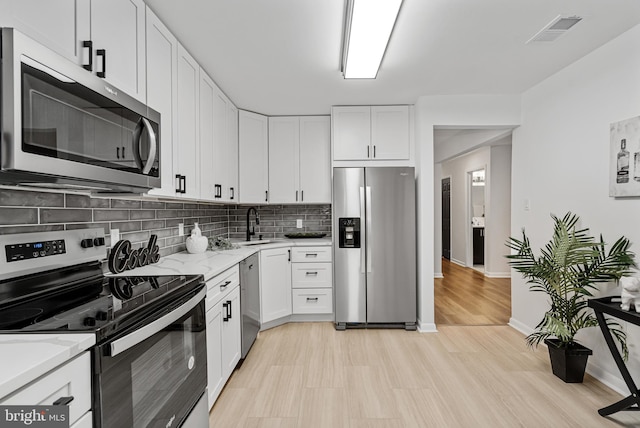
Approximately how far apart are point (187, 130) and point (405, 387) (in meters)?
2.40

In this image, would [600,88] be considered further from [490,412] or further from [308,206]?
[308,206]

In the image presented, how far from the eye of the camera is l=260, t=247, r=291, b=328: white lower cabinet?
358cm

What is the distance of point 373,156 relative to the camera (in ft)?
12.5

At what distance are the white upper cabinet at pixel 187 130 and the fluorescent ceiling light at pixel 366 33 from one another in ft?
3.70

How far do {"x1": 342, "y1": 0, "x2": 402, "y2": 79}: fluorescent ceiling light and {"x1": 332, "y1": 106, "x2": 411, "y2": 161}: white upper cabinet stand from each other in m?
0.98

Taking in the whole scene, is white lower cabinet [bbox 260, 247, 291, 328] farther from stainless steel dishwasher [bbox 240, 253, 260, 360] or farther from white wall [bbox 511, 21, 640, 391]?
white wall [bbox 511, 21, 640, 391]

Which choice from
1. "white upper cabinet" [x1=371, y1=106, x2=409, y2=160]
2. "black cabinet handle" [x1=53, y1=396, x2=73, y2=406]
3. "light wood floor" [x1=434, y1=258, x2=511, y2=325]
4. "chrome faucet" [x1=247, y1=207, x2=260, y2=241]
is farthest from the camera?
"chrome faucet" [x1=247, y1=207, x2=260, y2=241]


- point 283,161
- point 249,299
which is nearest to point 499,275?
point 283,161

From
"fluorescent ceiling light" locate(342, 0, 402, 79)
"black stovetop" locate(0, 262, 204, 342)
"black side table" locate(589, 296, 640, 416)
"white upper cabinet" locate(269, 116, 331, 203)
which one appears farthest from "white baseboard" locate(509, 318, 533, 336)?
"black stovetop" locate(0, 262, 204, 342)

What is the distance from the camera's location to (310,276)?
388 centimetres

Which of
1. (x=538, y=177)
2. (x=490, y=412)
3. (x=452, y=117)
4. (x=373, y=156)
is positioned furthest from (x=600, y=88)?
(x=490, y=412)

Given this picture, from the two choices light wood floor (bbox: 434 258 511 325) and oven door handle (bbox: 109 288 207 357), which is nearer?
oven door handle (bbox: 109 288 207 357)

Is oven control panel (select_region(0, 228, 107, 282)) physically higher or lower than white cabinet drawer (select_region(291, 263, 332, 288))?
higher

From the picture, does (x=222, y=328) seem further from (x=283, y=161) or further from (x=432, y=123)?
(x=432, y=123)
